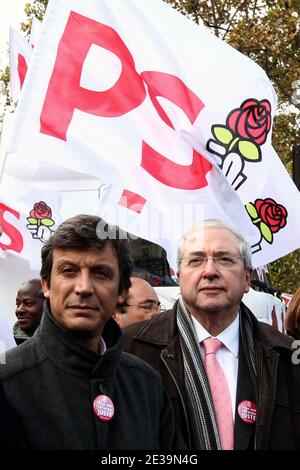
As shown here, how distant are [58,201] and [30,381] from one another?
5207 millimetres

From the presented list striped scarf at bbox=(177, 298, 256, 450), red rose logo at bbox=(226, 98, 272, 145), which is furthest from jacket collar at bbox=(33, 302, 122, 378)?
red rose logo at bbox=(226, 98, 272, 145)

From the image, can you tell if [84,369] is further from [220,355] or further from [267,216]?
[267,216]

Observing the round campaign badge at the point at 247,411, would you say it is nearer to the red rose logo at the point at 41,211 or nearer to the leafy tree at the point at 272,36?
the red rose logo at the point at 41,211

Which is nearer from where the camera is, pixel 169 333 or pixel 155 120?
pixel 169 333

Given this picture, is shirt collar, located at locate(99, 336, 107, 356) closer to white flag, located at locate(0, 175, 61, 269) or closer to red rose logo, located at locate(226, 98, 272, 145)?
red rose logo, located at locate(226, 98, 272, 145)

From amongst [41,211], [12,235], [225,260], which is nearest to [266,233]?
[225,260]

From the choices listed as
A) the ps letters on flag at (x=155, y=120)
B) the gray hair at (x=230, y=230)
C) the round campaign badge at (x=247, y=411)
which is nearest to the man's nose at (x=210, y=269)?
the gray hair at (x=230, y=230)

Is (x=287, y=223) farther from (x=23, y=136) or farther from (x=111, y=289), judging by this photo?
(x=111, y=289)

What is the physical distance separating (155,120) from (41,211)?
2352 mm

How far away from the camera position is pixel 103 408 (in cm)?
295

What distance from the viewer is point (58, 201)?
26.3ft

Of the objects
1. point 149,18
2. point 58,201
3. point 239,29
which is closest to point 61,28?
point 149,18

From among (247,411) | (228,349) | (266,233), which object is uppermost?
(266,233)

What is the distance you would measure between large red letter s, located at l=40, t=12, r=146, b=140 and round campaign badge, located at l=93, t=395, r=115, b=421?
2636mm
